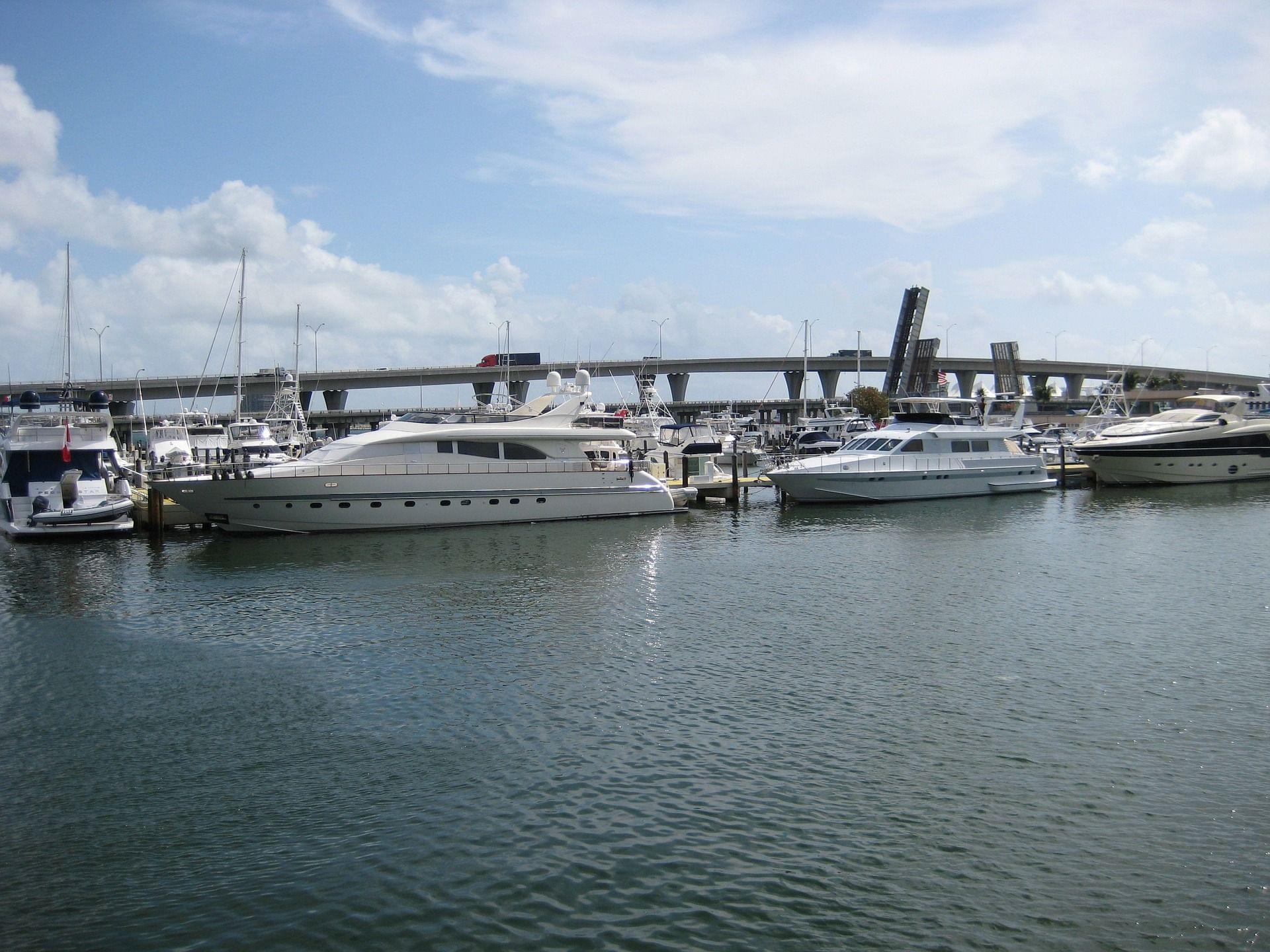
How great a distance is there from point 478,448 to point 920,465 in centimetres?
2052

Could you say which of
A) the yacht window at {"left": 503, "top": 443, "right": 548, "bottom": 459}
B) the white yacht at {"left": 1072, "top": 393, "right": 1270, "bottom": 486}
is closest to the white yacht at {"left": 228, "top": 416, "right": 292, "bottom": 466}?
the yacht window at {"left": 503, "top": 443, "right": 548, "bottom": 459}

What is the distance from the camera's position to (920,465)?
4225cm

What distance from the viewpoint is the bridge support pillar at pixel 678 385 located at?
431 ft

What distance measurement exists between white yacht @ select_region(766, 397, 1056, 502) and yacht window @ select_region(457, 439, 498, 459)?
1293cm

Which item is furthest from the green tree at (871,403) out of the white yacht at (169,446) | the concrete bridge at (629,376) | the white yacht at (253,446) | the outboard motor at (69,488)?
the outboard motor at (69,488)

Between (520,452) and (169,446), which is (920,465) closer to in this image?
(520,452)

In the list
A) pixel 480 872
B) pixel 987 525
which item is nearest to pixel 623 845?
pixel 480 872

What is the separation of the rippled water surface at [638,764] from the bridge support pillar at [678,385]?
357 feet

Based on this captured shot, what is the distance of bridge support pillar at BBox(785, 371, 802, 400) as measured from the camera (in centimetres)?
12938

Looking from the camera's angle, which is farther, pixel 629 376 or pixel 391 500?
pixel 629 376

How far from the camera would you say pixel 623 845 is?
989cm

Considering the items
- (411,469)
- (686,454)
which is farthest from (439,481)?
(686,454)

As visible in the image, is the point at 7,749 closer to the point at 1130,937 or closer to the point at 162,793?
the point at 162,793

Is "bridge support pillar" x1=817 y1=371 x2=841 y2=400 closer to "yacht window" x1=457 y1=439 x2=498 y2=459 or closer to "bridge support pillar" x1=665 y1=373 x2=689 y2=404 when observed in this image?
"bridge support pillar" x1=665 y1=373 x2=689 y2=404
